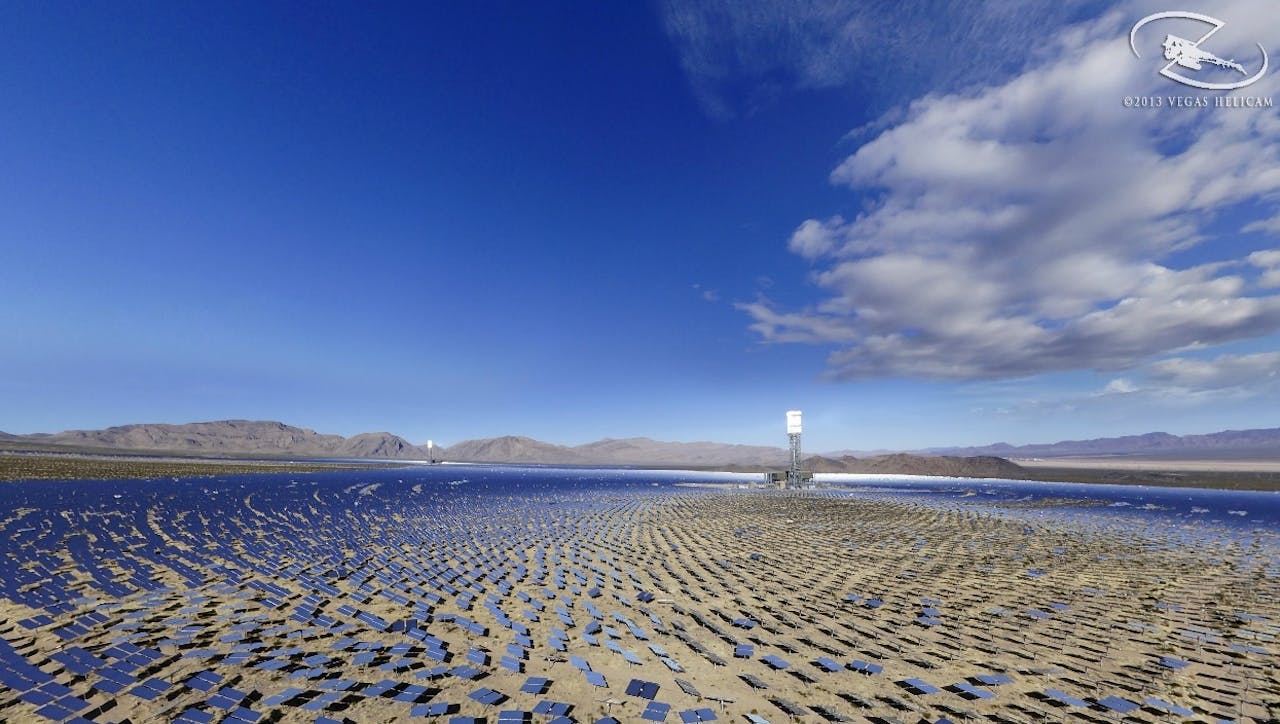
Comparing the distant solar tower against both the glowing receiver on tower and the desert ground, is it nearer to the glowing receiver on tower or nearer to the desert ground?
the glowing receiver on tower

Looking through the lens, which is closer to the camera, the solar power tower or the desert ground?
the desert ground

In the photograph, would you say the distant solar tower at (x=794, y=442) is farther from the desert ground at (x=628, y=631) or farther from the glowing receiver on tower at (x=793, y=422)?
the desert ground at (x=628, y=631)

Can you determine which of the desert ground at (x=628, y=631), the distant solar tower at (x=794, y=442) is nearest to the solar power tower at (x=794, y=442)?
the distant solar tower at (x=794, y=442)

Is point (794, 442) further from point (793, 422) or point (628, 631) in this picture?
point (628, 631)

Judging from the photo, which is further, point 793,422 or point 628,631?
point 793,422

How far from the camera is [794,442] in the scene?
4225 inches

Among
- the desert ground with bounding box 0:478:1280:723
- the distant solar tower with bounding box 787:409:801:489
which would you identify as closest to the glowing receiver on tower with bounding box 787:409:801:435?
the distant solar tower with bounding box 787:409:801:489

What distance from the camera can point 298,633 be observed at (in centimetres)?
1438

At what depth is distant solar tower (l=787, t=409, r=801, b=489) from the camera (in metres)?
105

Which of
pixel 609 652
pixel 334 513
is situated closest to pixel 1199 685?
pixel 609 652

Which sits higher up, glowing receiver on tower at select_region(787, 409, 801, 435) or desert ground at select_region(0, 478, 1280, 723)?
glowing receiver on tower at select_region(787, 409, 801, 435)

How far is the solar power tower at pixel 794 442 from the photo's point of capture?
105 metres

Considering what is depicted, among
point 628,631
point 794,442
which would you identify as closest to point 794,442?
point 794,442

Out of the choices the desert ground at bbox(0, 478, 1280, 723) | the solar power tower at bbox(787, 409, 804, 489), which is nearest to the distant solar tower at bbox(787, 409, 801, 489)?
the solar power tower at bbox(787, 409, 804, 489)
